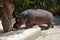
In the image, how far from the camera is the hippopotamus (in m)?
7.89

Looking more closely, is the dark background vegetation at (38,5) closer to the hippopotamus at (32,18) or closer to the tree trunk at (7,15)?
the hippopotamus at (32,18)

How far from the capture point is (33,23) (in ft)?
27.2

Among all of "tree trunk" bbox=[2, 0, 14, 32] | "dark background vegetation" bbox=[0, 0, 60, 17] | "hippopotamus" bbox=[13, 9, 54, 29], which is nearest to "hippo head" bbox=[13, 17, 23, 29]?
"hippopotamus" bbox=[13, 9, 54, 29]

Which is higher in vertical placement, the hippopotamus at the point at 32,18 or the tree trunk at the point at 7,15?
the tree trunk at the point at 7,15

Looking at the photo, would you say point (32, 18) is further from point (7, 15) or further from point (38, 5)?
point (38, 5)

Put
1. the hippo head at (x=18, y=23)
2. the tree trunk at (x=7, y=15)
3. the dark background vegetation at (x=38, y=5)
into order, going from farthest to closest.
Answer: the dark background vegetation at (x=38, y=5), the hippo head at (x=18, y=23), the tree trunk at (x=7, y=15)

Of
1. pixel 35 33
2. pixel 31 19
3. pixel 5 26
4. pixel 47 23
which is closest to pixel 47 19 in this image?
pixel 47 23

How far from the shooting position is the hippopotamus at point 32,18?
7887mm

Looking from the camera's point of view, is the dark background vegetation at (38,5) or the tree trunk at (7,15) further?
the dark background vegetation at (38,5)

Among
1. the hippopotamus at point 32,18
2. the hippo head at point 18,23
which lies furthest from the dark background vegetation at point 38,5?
the hippo head at point 18,23

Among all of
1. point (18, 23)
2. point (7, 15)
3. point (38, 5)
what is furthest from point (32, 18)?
point (38, 5)

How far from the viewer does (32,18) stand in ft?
26.7

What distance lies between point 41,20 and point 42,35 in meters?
1.08

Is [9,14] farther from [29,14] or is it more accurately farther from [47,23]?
[47,23]
